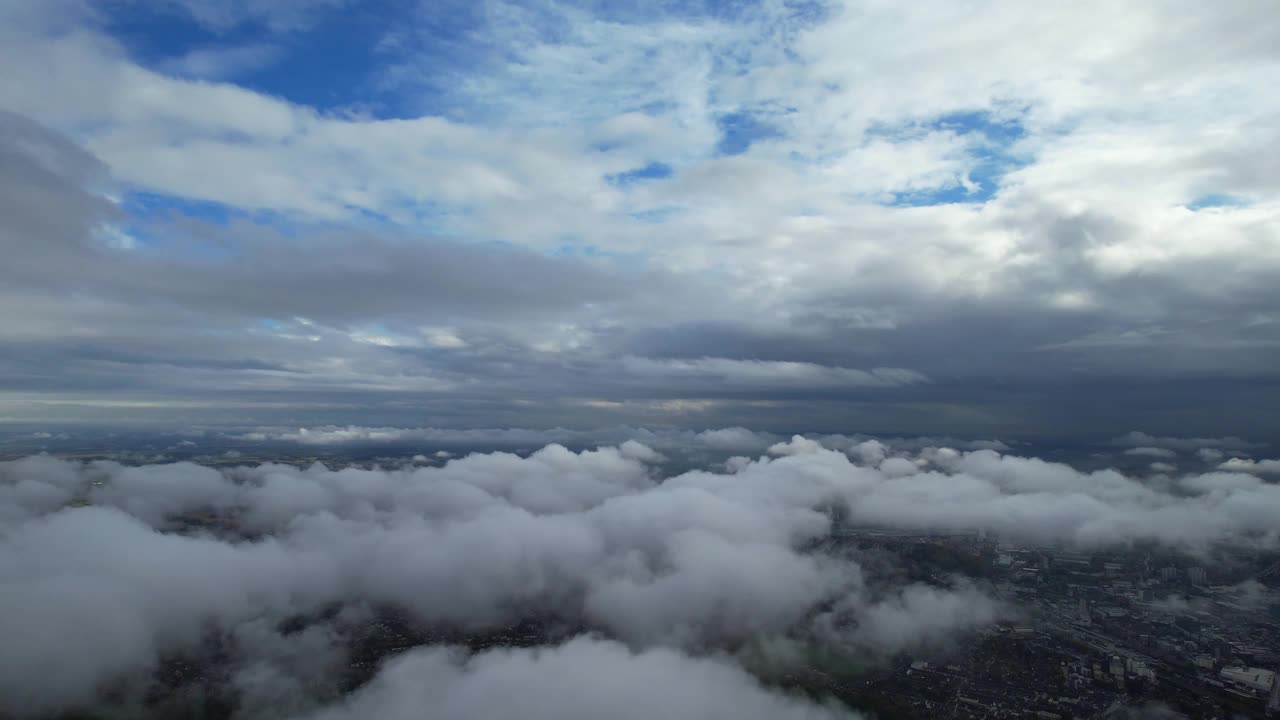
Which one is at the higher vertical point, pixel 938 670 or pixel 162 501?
pixel 162 501

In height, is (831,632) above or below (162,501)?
below

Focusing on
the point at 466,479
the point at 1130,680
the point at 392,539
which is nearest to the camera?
the point at 1130,680

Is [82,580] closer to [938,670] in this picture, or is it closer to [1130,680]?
[938,670]

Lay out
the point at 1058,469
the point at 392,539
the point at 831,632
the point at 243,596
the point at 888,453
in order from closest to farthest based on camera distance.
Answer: the point at 831,632, the point at 243,596, the point at 392,539, the point at 1058,469, the point at 888,453

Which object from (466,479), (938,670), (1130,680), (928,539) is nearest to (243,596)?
(466,479)

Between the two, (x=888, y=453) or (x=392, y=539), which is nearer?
(x=392, y=539)

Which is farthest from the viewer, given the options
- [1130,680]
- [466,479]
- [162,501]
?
[466,479]

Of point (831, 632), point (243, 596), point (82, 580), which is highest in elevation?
point (82, 580)

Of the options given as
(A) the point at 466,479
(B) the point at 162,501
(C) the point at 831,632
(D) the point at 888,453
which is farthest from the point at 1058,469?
(B) the point at 162,501

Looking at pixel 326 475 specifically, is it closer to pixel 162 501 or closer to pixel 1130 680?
pixel 162 501
